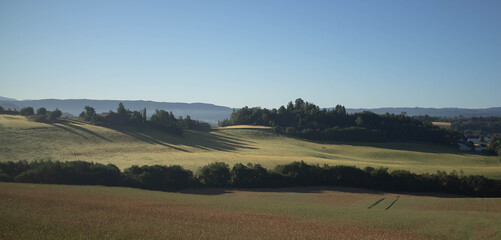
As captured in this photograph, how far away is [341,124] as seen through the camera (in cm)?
11044

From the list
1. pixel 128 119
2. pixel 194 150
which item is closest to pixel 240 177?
pixel 194 150

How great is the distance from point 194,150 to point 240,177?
30.1 m

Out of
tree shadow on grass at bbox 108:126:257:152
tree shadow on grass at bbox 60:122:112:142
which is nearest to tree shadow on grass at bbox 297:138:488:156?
tree shadow on grass at bbox 108:126:257:152

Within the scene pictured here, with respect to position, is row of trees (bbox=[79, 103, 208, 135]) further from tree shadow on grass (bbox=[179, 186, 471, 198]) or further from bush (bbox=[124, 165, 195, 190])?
tree shadow on grass (bbox=[179, 186, 471, 198])

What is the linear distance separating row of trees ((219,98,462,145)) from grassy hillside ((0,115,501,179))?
5727 mm

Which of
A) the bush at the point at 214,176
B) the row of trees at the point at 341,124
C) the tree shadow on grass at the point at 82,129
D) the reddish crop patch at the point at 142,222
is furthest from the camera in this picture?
the row of trees at the point at 341,124

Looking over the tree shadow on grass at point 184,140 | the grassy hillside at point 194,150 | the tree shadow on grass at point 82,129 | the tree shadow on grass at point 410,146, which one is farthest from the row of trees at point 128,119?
the tree shadow on grass at point 410,146

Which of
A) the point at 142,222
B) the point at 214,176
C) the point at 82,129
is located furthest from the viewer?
the point at 82,129

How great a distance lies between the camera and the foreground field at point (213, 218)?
1806 cm

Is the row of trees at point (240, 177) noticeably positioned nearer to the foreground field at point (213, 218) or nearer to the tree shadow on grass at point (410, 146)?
the foreground field at point (213, 218)

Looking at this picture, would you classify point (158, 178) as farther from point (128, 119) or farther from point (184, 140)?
point (128, 119)

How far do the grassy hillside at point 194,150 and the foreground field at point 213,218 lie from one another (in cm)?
1737

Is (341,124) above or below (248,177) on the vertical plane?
above

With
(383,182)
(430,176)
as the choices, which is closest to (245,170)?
(383,182)
